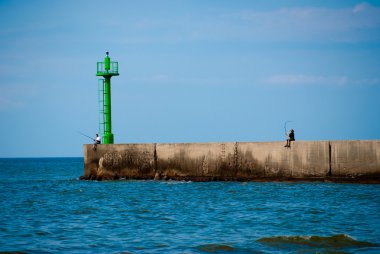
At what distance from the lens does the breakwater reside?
18344mm

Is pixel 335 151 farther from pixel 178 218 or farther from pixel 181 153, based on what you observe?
pixel 178 218

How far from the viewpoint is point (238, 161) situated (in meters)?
20.8

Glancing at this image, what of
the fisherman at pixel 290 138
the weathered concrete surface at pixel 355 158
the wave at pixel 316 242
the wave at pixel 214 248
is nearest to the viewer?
the wave at pixel 214 248

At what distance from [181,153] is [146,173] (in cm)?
206

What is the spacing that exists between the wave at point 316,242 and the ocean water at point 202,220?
2 cm

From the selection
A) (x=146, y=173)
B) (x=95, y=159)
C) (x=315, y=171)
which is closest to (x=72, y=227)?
(x=315, y=171)

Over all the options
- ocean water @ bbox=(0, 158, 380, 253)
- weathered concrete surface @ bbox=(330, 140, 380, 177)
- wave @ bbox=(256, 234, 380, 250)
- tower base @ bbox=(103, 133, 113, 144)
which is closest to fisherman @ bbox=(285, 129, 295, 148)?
ocean water @ bbox=(0, 158, 380, 253)

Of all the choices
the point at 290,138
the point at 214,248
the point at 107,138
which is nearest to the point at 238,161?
the point at 290,138

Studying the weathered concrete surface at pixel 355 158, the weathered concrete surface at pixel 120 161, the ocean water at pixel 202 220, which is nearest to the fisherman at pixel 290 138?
the ocean water at pixel 202 220

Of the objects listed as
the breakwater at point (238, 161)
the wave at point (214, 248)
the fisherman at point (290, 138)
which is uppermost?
the fisherman at point (290, 138)

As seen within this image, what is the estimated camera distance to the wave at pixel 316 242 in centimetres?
920

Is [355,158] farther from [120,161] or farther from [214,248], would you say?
[214,248]

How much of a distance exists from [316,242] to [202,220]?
321 centimetres

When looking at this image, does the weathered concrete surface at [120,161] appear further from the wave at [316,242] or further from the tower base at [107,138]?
the wave at [316,242]
